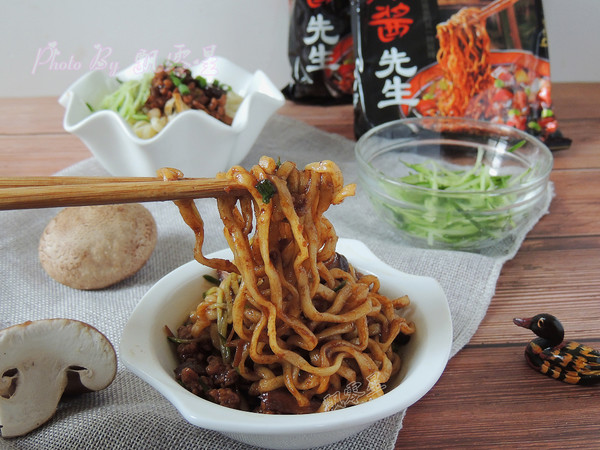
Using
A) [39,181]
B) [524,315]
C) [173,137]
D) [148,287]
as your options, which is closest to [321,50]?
[173,137]

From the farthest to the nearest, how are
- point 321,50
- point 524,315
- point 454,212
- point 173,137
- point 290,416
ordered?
point 321,50, point 173,137, point 454,212, point 524,315, point 290,416

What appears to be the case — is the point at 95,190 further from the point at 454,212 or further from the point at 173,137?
the point at 454,212

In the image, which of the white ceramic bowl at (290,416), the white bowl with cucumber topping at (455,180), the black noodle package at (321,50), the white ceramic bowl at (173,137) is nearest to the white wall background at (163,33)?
the black noodle package at (321,50)

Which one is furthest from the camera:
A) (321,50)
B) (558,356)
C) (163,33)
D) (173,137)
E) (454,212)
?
(163,33)

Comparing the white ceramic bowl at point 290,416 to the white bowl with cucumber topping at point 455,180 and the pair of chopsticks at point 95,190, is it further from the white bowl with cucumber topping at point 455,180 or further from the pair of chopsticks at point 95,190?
the white bowl with cucumber topping at point 455,180

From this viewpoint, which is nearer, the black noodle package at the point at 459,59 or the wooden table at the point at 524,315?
the wooden table at the point at 524,315

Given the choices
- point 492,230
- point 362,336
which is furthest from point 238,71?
point 362,336
